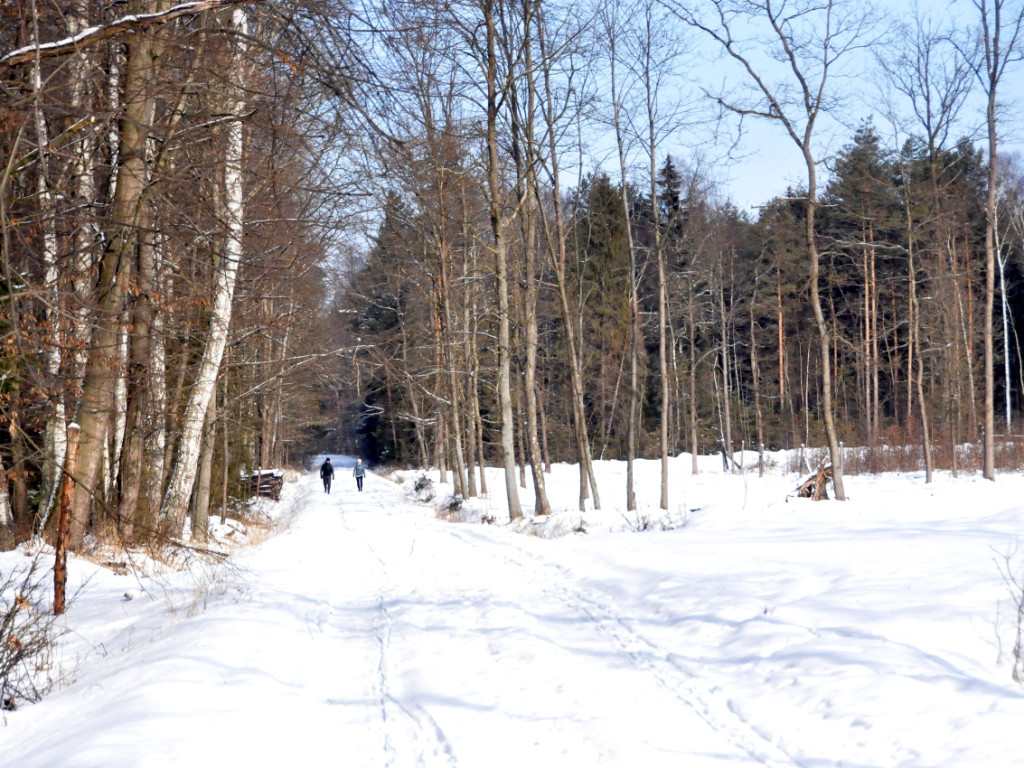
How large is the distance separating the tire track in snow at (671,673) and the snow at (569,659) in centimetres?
2

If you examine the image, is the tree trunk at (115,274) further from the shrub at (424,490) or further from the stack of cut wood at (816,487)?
the shrub at (424,490)

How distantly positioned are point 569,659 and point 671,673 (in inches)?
31.1

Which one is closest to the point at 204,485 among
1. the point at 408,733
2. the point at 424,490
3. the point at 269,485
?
the point at 408,733

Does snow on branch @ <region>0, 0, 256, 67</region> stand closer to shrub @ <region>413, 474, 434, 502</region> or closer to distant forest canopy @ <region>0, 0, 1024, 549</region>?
distant forest canopy @ <region>0, 0, 1024, 549</region>

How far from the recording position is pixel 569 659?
6438mm

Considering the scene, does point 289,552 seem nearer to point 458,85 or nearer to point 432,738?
point 432,738

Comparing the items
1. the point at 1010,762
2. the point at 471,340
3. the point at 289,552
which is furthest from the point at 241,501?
the point at 1010,762

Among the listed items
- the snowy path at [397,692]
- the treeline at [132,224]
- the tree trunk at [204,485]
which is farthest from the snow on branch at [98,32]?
the tree trunk at [204,485]

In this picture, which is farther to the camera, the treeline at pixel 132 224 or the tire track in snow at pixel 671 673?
the treeline at pixel 132 224

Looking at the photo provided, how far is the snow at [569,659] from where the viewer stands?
4625mm

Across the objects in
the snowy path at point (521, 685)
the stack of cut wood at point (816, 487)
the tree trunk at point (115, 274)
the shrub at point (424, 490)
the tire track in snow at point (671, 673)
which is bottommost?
the shrub at point (424, 490)

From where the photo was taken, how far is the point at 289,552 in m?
13.5

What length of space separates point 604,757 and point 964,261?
3984 cm

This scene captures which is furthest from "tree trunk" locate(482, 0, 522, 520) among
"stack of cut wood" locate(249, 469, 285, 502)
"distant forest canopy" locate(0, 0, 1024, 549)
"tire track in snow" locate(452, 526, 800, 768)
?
"stack of cut wood" locate(249, 469, 285, 502)
